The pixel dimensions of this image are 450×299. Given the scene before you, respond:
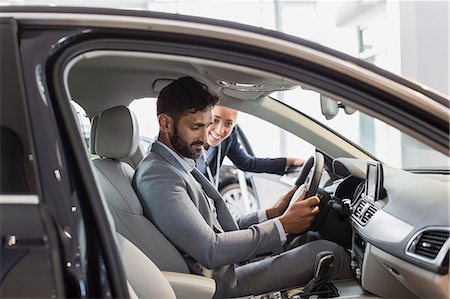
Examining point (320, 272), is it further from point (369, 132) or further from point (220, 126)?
point (369, 132)

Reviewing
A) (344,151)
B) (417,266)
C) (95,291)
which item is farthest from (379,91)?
(344,151)

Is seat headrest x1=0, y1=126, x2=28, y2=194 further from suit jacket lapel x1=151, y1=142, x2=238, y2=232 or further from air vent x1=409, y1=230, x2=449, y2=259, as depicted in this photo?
air vent x1=409, y1=230, x2=449, y2=259

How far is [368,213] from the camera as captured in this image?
6.59ft

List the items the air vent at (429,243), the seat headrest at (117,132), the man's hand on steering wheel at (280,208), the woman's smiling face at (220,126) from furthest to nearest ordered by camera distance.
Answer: the woman's smiling face at (220,126) < the man's hand on steering wheel at (280,208) < the seat headrest at (117,132) < the air vent at (429,243)

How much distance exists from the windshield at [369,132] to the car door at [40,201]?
62 centimetres

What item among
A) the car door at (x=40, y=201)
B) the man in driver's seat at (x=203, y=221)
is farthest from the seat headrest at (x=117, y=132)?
the car door at (x=40, y=201)

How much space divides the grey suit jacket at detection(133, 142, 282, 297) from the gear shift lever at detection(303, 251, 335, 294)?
198mm

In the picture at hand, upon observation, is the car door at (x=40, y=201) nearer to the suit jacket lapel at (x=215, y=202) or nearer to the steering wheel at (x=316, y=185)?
the suit jacket lapel at (x=215, y=202)

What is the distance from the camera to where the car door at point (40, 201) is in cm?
110

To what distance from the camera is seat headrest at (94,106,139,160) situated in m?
2.02

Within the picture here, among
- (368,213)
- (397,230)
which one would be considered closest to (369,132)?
(368,213)

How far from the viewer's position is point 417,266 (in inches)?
62.1

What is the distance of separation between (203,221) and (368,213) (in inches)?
24.4

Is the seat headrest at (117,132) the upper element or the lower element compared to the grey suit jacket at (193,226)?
upper
